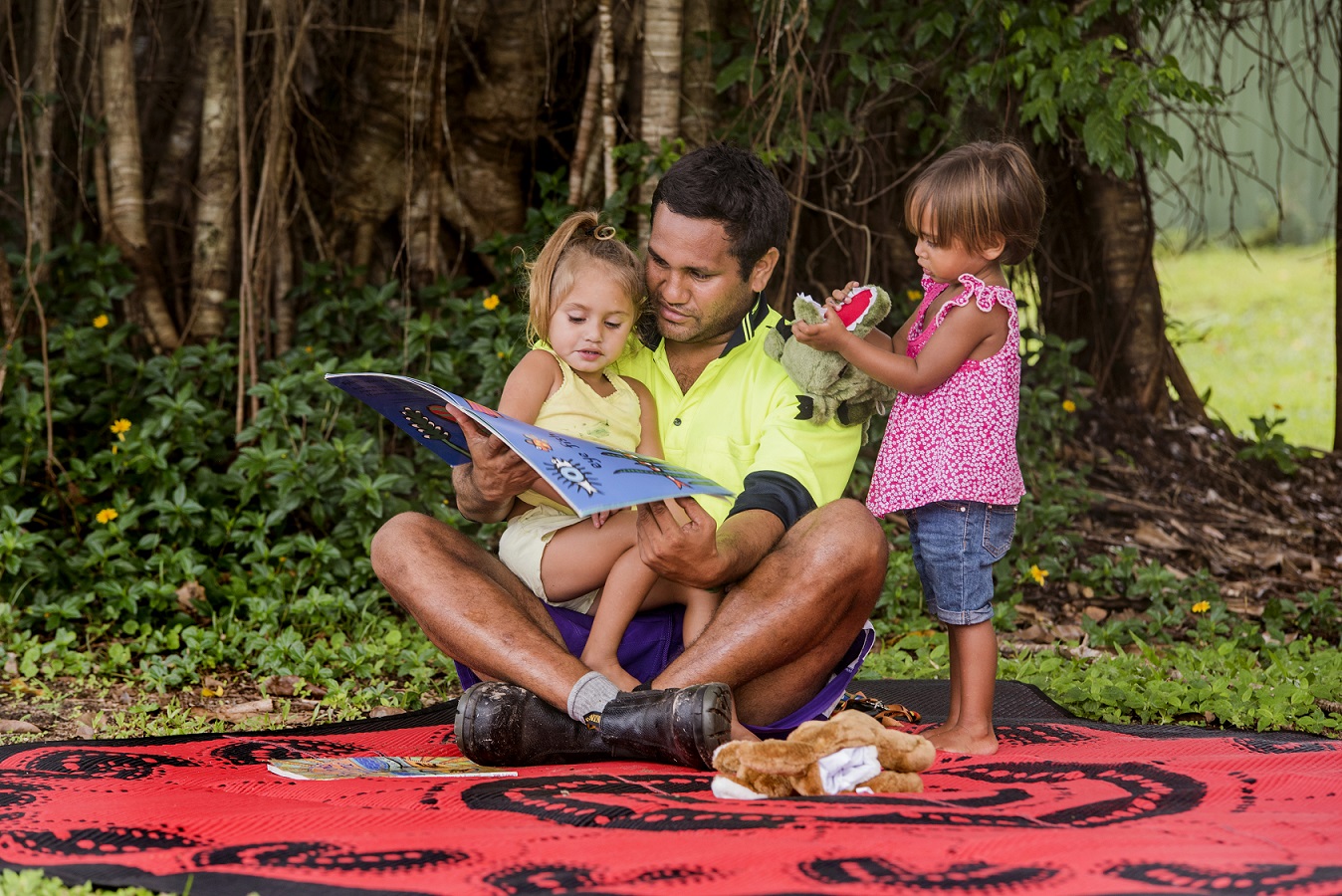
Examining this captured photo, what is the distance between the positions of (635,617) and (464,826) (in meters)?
0.81

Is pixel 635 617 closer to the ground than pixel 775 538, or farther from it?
closer to the ground

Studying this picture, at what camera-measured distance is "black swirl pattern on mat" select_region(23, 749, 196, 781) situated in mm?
2332

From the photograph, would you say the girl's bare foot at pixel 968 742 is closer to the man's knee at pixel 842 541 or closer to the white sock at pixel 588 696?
the man's knee at pixel 842 541

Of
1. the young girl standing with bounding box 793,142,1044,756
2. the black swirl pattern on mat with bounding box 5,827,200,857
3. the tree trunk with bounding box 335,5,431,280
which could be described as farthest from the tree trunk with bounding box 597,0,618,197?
the black swirl pattern on mat with bounding box 5,827,200,857

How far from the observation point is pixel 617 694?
2.40 m

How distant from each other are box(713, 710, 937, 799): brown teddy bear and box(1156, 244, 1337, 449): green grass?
4.43m

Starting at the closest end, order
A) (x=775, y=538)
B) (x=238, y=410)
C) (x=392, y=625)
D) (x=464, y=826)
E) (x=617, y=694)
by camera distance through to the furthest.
→ 1. (x=464, y=826)
2. (x=617, y=694)
3. (x=775, y=538)
4. (x=392, y=625)
5. (x=238, y=410)

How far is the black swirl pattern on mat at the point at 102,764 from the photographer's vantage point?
2.33m

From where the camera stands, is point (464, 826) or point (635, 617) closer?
point (464, 826)

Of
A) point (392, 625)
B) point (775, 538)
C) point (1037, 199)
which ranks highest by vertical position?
point (1037, 199)

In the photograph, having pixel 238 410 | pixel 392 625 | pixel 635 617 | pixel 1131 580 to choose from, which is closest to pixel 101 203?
pixel 238 410

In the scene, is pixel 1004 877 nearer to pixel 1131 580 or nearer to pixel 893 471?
pixel 893 471

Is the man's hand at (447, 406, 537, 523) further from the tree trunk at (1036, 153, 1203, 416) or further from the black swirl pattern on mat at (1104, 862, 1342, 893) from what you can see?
the tree trunk at (1036, 153, 1203, 416)

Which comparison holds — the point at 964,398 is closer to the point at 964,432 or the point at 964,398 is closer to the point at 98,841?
the point at 964,432
